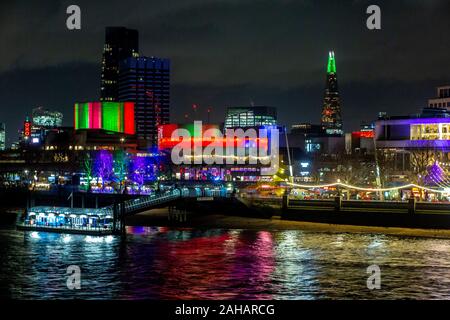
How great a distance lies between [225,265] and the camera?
5553 centimetres

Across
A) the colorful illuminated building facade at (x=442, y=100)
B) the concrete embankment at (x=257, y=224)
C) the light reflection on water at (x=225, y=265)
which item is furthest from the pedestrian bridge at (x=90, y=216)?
the colorful illuminated building facade at (x=442, y=100)

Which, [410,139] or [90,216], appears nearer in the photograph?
[90,216]

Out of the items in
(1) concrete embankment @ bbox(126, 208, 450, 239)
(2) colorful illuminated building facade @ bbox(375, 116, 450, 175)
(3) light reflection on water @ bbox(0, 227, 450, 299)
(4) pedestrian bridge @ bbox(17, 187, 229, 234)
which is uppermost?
(2) colorful illuminated building facade @ bbox(375, 116, 450, 175)

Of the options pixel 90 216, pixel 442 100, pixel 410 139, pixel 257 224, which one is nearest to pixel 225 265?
pixel 90 216

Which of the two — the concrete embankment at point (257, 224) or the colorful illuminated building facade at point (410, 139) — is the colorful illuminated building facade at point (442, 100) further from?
the concrete embankment at point (257, 224)

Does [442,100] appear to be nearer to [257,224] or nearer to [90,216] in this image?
[257,224]

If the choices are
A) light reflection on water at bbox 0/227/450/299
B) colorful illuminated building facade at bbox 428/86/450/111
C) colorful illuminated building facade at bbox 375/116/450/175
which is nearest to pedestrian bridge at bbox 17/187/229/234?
light reflection on water at bbox 0/227/450/299

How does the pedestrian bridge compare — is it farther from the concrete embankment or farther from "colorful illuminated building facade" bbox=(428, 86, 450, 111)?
"colorful illuminated building facade" bbox=(428, 86, 450, 111)

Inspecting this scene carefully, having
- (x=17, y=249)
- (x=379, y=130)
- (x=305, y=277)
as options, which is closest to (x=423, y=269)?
(x=305, y=277)

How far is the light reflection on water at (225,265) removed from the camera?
153ft

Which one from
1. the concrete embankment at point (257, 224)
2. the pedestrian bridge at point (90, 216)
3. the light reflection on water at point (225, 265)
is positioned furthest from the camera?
the pedestrian bridge at point (90, 216)

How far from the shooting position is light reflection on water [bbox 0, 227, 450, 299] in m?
46.6

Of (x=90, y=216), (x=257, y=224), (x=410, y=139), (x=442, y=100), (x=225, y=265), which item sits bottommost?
(x=225, y=265)
